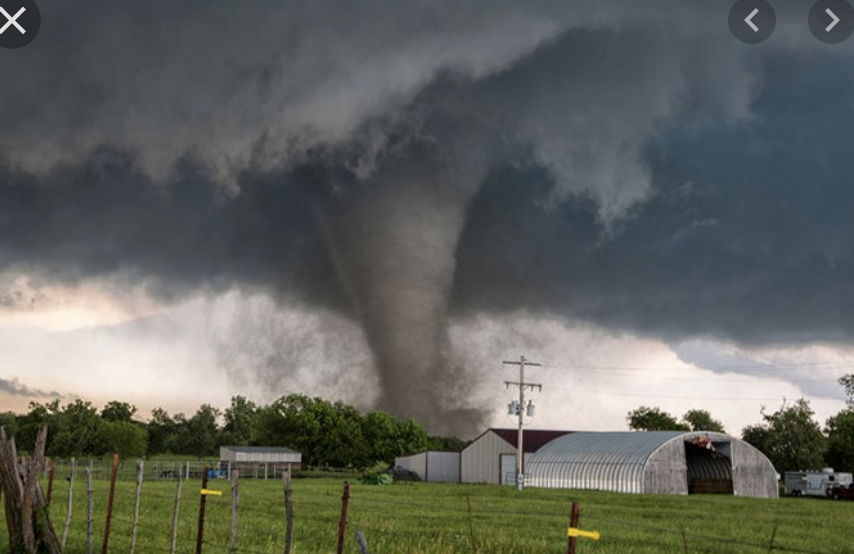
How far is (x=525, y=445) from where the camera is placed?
98.8 m

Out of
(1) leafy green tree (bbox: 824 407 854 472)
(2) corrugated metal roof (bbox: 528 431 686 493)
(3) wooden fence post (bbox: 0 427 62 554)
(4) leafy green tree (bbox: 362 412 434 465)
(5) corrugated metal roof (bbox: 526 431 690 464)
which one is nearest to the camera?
(3) wooden fence post (bbox: 0 427 62 554)

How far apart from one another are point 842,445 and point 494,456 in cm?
6255

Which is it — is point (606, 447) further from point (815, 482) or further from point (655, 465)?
point (815, 482)

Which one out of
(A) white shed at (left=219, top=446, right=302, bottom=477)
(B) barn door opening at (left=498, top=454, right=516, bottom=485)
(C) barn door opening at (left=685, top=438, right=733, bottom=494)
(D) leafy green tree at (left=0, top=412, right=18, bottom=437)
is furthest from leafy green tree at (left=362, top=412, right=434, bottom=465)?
(D) leafy green tree at (left=0, top=412, right=18, bottom=437)

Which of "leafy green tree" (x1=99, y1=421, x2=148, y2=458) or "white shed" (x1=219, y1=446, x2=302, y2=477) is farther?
"leafy green tree" (x1=99, y1=421, x2=148, y2=458)

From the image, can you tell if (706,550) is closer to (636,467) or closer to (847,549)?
(847,549)

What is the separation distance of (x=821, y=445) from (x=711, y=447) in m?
54.5

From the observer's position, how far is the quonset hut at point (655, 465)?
80.7m

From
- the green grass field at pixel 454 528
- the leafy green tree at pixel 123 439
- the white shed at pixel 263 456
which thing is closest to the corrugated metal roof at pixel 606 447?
the green grass field at pixel 454 528

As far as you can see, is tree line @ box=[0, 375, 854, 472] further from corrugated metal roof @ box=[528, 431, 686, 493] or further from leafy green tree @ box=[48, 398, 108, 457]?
corrugated metal roof @ box=[528, 431, 686, 493]

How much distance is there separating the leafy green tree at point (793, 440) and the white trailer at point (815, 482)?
3750 centimetres

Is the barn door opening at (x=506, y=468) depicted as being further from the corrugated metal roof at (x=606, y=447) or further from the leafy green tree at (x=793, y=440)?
the leafy green tree at (x=793, y=440)

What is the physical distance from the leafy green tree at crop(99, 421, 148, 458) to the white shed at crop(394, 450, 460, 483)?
76257mm

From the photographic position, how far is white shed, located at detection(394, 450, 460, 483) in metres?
102
